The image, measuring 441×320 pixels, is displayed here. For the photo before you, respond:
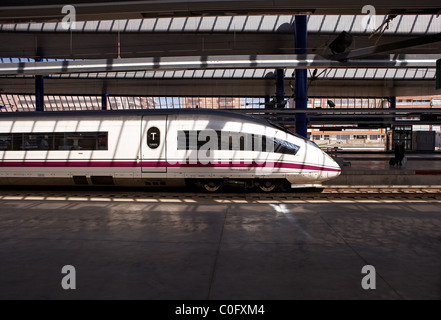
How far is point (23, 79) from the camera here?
96.7 ft

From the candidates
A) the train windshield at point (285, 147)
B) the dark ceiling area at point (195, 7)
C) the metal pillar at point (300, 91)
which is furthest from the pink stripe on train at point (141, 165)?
the metal pillar at point (300, 91)

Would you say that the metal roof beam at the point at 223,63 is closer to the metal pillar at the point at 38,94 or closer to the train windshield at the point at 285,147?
the train windshield at the point at 285,147

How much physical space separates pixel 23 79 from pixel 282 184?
27.8 metres

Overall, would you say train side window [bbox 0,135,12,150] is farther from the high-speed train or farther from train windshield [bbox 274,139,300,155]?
train windshield [bbox 274,139,300,155]

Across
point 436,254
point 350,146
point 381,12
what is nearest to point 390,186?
point 381,12

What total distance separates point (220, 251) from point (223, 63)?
6690mm

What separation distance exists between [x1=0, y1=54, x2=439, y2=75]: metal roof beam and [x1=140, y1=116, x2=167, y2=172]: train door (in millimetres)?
1716

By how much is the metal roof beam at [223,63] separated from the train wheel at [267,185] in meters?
3.50

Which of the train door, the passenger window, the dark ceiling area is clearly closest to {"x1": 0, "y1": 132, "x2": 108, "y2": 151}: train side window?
the train door

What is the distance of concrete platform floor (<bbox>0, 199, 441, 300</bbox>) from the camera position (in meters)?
3.55

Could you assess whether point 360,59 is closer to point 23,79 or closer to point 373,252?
point 373,252

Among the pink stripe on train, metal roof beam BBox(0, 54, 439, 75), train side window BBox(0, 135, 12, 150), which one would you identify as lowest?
the pink stripe on train

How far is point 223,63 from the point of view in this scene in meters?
10.0

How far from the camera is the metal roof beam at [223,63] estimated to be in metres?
9.84
